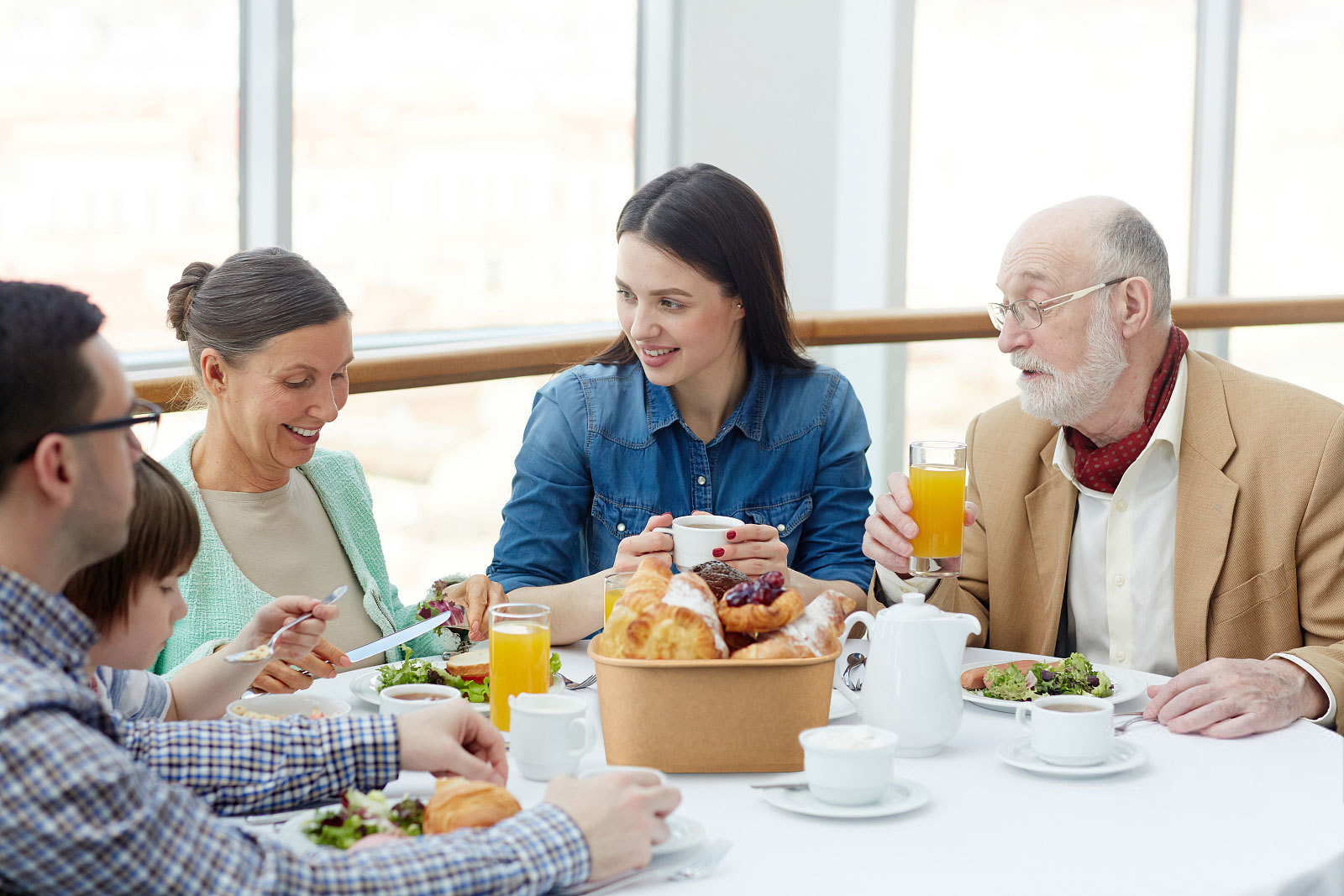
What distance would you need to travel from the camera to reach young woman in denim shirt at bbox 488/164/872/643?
2342mm

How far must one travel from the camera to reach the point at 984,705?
169cm

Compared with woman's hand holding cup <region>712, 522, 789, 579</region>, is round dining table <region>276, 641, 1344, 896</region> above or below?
below

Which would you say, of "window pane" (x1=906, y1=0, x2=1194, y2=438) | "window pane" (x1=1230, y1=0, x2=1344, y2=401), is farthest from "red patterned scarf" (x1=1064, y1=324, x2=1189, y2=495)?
"window pane" (x1=1230, y1=0, x2=1344, y2=401)

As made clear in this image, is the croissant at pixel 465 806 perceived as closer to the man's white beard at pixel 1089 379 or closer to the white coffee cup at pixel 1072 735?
the white coffee cup at pixel 1072 735

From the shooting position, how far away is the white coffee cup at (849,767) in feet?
4.24

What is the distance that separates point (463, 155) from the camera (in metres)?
5.17

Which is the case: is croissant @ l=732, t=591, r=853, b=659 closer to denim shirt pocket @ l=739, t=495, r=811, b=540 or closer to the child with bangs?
the child with bangs

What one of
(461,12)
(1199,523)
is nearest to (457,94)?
(461,12)

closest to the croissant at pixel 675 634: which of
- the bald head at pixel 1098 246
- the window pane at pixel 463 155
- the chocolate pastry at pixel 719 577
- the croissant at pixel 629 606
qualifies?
the croissant at pixel 629 606

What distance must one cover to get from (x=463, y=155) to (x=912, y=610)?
4.05m

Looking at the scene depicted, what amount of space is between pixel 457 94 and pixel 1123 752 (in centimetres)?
420

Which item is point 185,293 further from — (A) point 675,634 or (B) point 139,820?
(B) point 139,820

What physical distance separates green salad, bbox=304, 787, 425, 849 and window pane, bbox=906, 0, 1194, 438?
4.65 metres

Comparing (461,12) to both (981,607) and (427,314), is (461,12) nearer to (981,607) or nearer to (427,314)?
(427,314)
